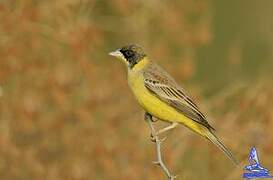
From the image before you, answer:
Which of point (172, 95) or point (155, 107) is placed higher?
point (172, 95)

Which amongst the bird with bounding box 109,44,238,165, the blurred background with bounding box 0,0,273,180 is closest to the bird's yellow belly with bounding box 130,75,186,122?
the bird with bounding box 109,44,238,165

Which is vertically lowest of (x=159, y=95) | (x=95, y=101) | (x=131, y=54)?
(x=159, y=95)

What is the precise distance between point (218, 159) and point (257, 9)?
182 inches

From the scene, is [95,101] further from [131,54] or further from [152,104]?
[152,104]

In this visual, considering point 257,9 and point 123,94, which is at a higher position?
point 257,9

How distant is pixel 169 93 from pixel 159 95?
0.43 feet

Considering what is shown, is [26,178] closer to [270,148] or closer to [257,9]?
[270,148]

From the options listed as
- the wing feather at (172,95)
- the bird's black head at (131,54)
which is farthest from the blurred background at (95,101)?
the bird's black head at (131,54)

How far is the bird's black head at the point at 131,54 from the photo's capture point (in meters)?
8.41

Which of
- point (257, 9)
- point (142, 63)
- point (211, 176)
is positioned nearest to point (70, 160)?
point (211, 176)

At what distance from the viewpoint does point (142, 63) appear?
27.7ft

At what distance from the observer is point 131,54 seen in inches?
332

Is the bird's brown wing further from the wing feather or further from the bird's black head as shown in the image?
the bird's black head

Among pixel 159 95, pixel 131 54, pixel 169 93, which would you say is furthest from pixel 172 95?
pixel 131 54
